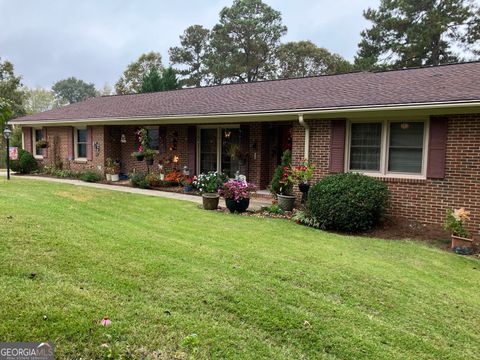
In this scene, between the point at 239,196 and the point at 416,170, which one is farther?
the point at 239,196

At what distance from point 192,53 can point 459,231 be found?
3694 cm

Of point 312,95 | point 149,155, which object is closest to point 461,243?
point 312,95

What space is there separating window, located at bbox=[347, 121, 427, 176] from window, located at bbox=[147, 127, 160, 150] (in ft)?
24.8

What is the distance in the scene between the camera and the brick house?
7375 mm

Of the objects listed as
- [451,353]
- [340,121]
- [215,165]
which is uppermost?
[340,121]

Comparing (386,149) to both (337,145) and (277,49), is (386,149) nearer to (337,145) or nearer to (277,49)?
(337,145)

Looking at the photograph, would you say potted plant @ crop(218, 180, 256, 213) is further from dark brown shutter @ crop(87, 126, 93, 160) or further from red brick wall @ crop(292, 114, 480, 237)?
dark brown shutter @ crop(87, 126, 93, 160)

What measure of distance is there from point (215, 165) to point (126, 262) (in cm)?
855

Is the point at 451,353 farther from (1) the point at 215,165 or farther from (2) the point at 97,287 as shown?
(1) the point at 215,165

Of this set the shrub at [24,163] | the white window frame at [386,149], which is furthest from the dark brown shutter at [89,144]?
the white window frame at [386,149]

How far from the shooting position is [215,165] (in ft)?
41.1

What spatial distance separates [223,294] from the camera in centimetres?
350

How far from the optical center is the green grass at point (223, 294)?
2715 millimetres

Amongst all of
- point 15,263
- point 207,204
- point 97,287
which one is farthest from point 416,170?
point 15,263
